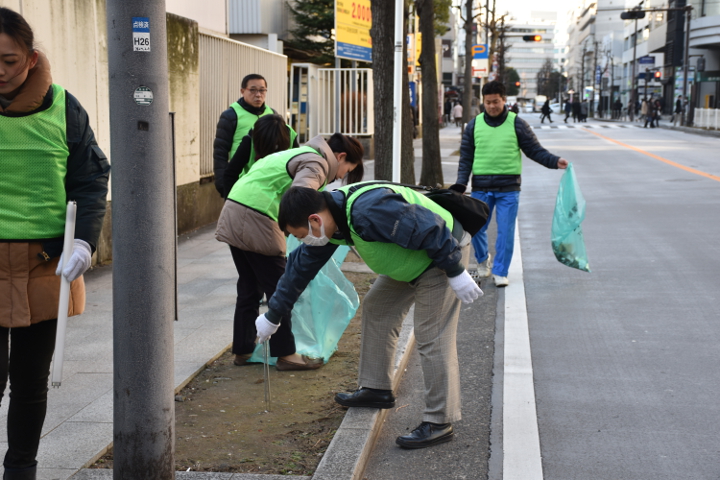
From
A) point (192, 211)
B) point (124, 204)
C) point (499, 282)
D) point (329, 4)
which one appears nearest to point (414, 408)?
point (124, 204)

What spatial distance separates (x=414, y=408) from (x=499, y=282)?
10.7 feet

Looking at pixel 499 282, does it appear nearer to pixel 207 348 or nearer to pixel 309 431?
pixel 207 348

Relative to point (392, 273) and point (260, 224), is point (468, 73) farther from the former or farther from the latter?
point (392, 273)

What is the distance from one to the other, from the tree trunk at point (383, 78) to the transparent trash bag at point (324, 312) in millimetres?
4671

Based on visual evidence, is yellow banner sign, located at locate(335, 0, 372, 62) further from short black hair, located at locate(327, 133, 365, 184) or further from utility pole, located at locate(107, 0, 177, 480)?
utility pole, located at locate(107, 0, 177, 480)

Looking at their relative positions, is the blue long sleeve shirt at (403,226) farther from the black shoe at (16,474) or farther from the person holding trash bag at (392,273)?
the black shoe at (16,474)

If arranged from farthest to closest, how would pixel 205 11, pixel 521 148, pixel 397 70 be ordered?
pixel 205 11 < pixel 397 70 < pixel 521 148

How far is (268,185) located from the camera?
16.2ft

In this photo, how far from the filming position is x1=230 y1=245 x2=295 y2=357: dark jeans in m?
5.07

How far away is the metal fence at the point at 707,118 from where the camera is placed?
4225 centimetres

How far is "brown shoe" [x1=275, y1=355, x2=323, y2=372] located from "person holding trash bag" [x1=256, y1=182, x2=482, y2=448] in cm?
71

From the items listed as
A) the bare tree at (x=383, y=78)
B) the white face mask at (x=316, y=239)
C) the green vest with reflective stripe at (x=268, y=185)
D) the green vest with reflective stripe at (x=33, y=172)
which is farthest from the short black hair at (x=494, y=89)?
the green vest with reflective stripe at (x=33, y=172)

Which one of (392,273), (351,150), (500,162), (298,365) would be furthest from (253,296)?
(500,162)

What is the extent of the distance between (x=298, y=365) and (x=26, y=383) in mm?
2199
